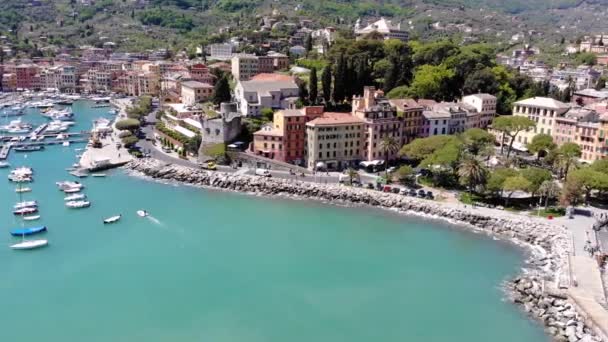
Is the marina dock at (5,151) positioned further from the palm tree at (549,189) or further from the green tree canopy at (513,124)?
the palm tree at (549,189)

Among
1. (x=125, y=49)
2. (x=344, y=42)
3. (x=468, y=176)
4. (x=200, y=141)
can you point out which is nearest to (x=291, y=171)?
(x=200, y=141)

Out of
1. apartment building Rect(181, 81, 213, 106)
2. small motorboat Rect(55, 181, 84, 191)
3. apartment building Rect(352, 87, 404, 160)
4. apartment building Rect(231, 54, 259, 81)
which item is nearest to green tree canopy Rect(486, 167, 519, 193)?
apartment building Rect(352, 87, 404, 160)

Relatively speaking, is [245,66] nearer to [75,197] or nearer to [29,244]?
[75,197]

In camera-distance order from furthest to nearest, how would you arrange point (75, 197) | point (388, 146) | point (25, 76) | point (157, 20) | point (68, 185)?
point (157, 20), point (25, 76), point (388, 146), point (68, 185), point (75, 197)

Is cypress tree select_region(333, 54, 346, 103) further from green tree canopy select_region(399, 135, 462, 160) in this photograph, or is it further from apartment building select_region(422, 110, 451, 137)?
green tree canopy select_region(399, 135, 462, 160)

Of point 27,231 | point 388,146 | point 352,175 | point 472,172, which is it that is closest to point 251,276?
point 27,231

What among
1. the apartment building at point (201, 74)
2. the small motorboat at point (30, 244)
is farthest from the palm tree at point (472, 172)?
the apartment building at point (201, 74)
